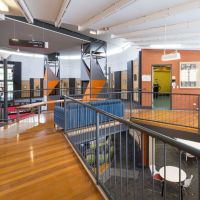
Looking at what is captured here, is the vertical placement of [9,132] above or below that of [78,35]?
below

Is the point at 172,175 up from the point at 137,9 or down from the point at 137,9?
down

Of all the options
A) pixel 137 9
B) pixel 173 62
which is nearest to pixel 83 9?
pixel 137 9

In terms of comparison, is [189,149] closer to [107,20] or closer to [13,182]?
[13,182]

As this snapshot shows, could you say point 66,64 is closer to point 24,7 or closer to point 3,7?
point 3,7

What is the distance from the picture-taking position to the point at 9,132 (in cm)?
528

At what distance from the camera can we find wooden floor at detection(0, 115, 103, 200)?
2.42m

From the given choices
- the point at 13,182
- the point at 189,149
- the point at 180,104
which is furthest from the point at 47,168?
the point at 180,104

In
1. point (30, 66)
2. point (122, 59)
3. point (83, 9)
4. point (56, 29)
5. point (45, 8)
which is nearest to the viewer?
point (83, 9)

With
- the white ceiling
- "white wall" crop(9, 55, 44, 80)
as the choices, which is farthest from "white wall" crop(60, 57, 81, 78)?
the white ceiling

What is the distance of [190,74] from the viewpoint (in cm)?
1020

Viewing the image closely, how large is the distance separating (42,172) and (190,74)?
30.7ft

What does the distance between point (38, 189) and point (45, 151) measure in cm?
135

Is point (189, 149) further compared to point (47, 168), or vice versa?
point (47, 168)

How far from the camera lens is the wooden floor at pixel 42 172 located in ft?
7.95
